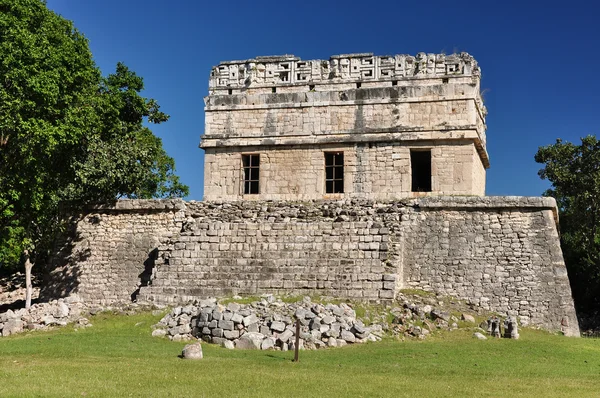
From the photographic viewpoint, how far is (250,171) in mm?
21969

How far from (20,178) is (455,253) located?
36.4 ft

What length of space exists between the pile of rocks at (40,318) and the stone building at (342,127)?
21.7 feet

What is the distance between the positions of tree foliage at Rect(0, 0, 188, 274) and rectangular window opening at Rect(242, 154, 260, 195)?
3.16m

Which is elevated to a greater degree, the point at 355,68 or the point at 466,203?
the point at 355,68

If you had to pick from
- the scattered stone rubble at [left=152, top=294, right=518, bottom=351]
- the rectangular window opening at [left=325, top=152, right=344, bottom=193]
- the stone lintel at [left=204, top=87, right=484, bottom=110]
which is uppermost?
the stone lintel at [left=204, top=87, right=484, bottom=110]

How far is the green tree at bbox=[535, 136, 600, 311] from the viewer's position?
2523cm

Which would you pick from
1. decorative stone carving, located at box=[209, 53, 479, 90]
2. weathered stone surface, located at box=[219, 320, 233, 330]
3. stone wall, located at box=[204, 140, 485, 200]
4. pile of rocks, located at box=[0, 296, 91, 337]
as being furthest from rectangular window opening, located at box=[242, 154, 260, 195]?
weathered stone surface, located at box=[219, 320, 233, 330]

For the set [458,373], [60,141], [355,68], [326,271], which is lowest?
[458,373]

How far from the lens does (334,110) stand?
70.2 ft

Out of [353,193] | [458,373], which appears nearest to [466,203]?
[353,193]

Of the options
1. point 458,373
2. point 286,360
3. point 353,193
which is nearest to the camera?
point 458,373

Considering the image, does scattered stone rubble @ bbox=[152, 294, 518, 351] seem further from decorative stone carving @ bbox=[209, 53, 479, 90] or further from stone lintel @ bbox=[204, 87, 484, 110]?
decorative stone carving @ bbox=[209, 53, 479, 90]

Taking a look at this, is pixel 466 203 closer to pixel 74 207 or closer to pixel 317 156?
pixel 317 156

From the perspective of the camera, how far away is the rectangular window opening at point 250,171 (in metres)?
21.9
